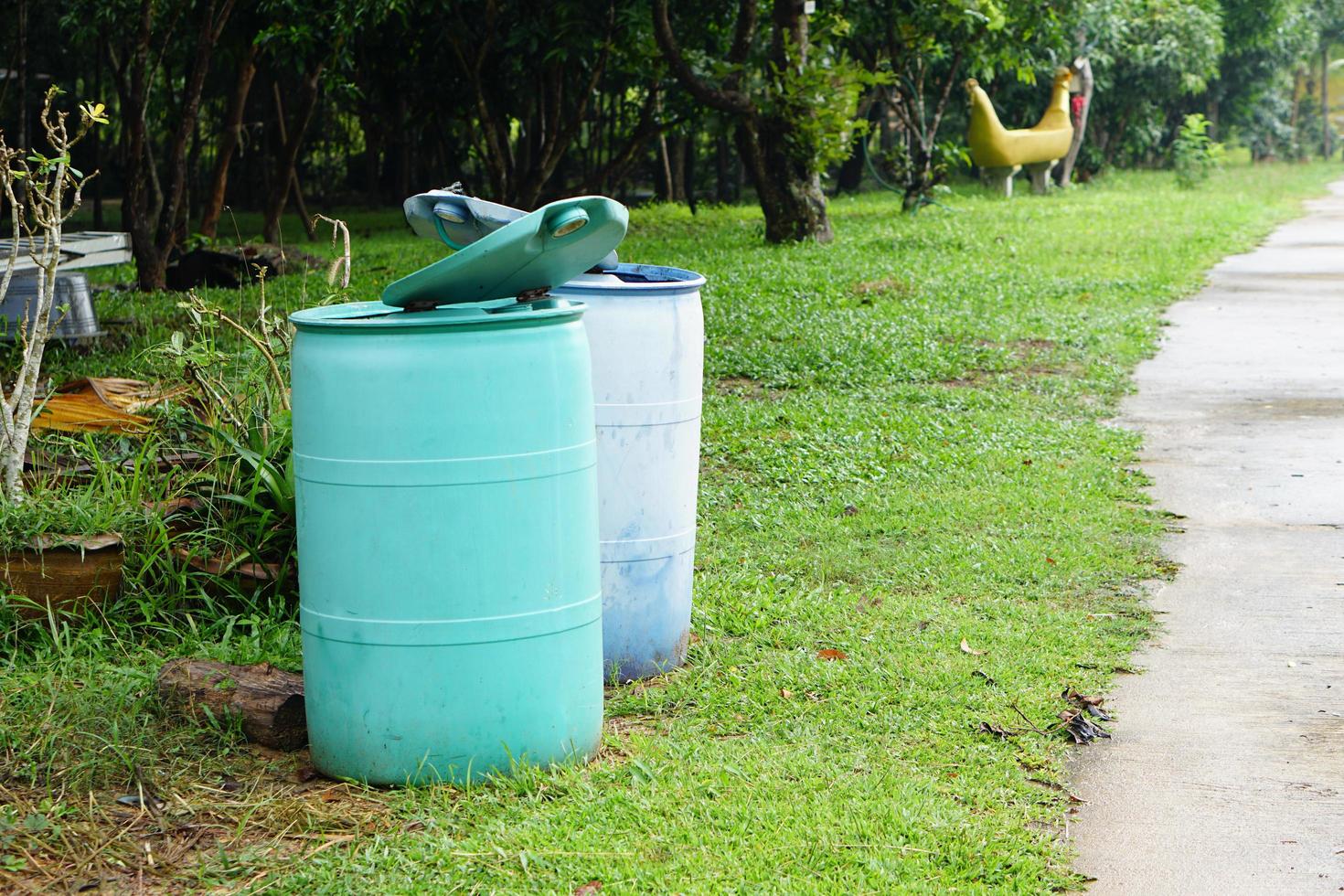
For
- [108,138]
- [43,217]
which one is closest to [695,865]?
[43,217]

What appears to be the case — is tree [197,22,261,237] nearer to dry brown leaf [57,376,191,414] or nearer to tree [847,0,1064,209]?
tree [847,0,1064,209]

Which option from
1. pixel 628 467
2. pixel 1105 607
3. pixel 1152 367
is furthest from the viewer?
pixel 1152 367

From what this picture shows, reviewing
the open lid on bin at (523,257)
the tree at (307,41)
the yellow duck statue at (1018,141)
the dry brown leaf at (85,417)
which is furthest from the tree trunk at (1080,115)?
the open lid on bin at (523,257)

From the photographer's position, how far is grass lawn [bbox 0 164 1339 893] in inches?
126

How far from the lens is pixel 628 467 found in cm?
411

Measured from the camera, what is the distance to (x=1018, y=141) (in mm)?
21625

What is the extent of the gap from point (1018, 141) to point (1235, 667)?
1826 centimetres

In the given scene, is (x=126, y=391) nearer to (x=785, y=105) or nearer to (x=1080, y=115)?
(x=785, y=105)

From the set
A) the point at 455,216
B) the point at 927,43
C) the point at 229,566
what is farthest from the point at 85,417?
the point at 927,43

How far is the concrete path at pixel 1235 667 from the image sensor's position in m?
3.31

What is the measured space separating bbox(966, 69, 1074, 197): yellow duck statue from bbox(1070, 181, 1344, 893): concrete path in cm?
1254

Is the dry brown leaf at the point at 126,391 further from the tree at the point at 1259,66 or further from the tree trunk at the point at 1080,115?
the tree at the point at 1259,66

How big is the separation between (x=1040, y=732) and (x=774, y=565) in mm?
1635

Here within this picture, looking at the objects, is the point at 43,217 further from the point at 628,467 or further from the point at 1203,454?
the point at 1203,454
